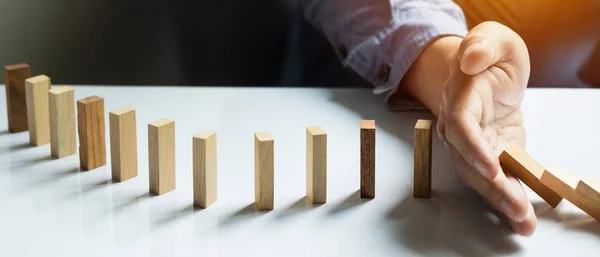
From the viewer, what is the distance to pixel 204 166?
0.53 meters

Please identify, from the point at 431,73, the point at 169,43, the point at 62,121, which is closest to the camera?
the point at 62,121

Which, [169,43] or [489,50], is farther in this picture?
[169,43]

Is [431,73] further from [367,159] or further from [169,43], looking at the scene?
[169,43]

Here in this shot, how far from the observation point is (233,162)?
60 cm

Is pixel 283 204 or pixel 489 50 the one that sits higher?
pixel 489 50

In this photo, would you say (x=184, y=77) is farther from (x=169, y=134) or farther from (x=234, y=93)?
(x=169, y=134)

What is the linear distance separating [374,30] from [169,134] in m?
0.33

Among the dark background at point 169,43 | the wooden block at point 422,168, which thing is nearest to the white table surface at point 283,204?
the wooden block at point 422,168

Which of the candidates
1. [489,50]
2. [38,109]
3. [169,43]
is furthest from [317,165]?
[169,43]

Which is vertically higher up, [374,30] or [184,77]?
[374,30]

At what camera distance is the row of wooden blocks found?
0.53 m

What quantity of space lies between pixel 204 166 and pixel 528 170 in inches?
8.5

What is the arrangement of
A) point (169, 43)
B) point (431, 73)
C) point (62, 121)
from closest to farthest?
point (62, 121)
point (431, 73)
point (169, 43)

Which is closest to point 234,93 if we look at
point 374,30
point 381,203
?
point 374,30
